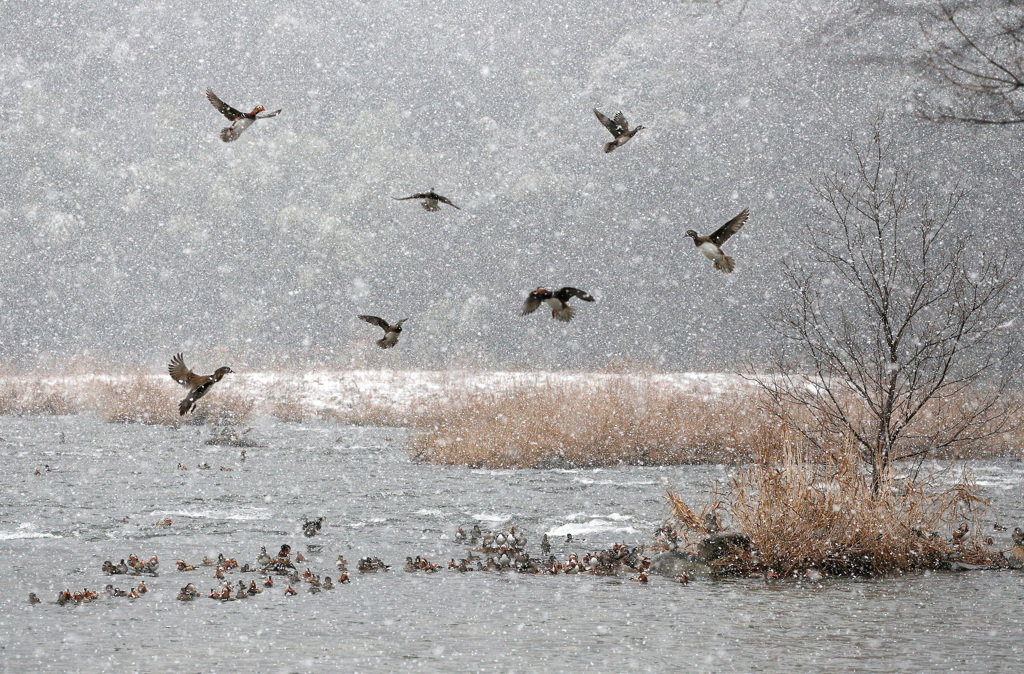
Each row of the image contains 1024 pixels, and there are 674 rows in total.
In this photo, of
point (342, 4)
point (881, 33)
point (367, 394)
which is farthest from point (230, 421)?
point (342, 4)

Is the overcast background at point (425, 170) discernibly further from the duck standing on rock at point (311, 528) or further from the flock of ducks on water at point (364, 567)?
the flock of ducks on water at point (364, 567)

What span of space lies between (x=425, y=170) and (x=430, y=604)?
3298cm

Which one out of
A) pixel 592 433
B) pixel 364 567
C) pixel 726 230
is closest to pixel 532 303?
pixel 726 230

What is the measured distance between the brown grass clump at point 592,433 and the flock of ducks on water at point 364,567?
747 cm

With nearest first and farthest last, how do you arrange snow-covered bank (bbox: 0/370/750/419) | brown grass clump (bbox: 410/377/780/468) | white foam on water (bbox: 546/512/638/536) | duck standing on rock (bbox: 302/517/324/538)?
1. duck standing on rock (bbox: 302/517/324/538)
2. white foam on water (bbox: 546/512/638/536)
3. brown grass clump (bbox: 410/377/780/468)
4. snow-covered bank (bbox: 0/370/750/419)

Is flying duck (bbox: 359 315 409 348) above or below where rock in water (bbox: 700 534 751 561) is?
above

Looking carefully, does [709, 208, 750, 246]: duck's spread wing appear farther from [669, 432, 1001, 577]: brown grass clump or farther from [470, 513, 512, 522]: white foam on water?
[470, 513, 512, 522]: white foam on water

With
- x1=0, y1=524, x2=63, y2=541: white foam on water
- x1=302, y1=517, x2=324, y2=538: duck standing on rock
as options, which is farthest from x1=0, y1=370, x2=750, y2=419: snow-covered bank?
x1=0, y1=524, x2=63, y2=541: white foam on water

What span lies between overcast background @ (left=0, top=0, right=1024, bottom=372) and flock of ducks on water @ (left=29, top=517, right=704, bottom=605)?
23.5 metres

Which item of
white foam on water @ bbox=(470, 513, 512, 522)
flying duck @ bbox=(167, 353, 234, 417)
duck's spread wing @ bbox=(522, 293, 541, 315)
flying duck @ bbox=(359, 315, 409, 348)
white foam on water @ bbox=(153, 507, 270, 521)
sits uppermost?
duck's spread wing @ bbox=(522, 293, 541, 315)

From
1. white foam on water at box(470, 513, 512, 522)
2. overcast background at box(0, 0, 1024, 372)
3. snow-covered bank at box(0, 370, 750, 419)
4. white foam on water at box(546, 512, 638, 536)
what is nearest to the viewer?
white foam on water at box(546, 512, 638, 536)

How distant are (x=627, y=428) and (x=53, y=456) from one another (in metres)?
9.62

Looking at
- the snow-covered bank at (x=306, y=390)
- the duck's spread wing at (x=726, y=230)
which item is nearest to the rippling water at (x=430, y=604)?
the duck's spread wing at (x=726, y=230)

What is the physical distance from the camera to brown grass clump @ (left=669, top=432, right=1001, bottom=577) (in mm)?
10711
